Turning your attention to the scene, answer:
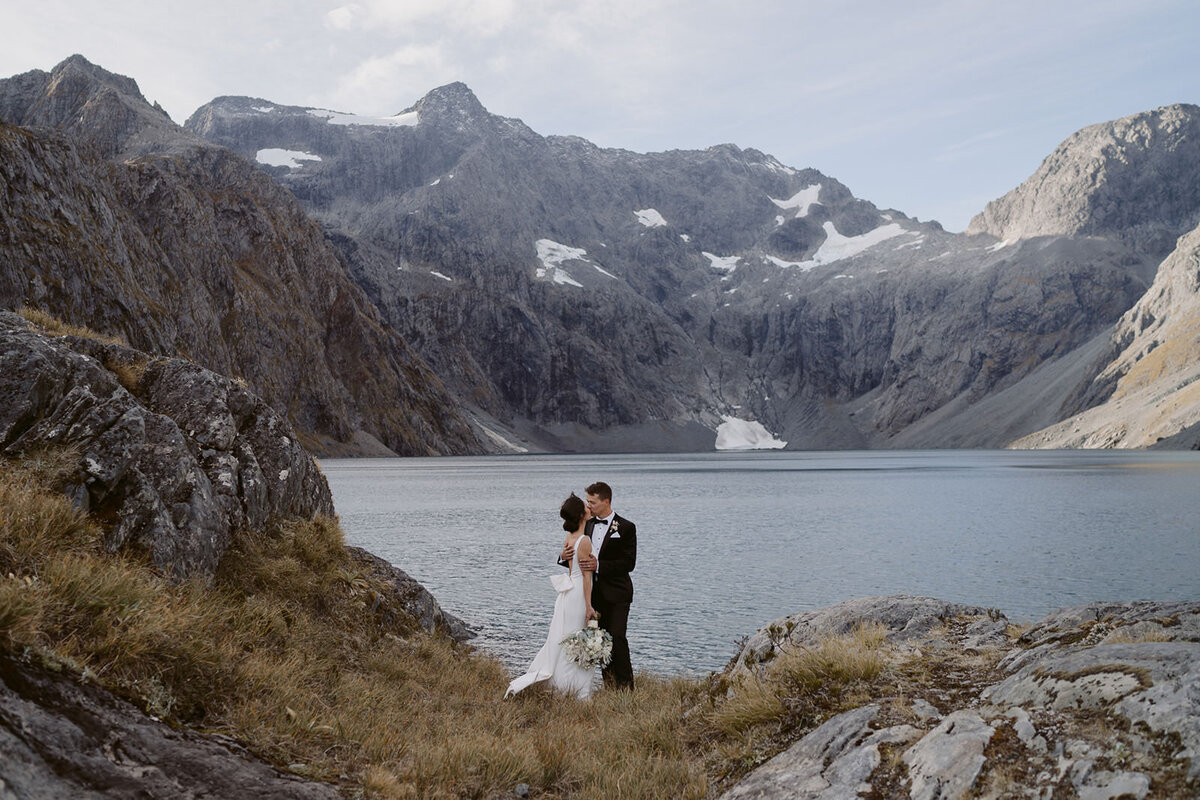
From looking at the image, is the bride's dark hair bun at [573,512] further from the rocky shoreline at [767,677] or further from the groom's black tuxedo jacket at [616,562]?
the rocky shoreline at [767,677]

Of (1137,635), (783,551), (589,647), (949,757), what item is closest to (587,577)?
(589,647)

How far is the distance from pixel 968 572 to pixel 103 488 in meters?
34.3

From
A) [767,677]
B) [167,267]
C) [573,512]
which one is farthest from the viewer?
[167,267]

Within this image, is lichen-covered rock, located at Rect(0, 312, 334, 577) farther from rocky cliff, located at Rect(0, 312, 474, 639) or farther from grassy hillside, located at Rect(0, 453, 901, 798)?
grassy hillside, located at Rect(0, 453, 901, 798)

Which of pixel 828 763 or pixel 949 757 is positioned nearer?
pixel 949 757

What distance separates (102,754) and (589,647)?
263 inches

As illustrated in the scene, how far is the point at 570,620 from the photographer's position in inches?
432

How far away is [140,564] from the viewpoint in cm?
860

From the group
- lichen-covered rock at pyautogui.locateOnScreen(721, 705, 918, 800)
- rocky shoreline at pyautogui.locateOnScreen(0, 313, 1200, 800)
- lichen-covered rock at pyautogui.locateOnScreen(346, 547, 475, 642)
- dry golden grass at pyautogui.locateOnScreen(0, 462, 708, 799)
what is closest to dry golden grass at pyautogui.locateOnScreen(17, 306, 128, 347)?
rocky shoreline at pyautogui.locateOnScreen(0, 313, 1200, 800)

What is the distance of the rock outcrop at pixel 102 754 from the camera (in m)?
4.51

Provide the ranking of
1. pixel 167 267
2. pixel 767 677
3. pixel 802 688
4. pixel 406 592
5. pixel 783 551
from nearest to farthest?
pixel 802 688 → pixel 767 677 → pixel 406 592 → pixel 783 551 → pixel 167 267

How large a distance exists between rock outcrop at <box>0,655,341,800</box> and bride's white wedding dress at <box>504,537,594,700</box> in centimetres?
518

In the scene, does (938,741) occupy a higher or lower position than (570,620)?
higher

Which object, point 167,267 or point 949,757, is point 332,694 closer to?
point 949,757
